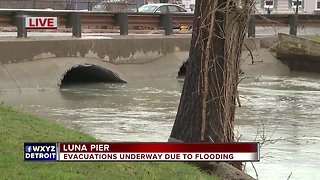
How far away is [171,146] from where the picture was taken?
5.46 metres

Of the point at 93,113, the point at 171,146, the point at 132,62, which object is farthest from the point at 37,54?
the point at 171,146

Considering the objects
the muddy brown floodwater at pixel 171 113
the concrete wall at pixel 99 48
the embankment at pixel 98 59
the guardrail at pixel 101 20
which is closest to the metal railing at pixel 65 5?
the guardrail at pixel 101 20

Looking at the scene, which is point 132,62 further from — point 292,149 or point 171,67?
point 292,149

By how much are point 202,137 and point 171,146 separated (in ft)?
8.20

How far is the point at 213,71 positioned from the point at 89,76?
14621 millimetres

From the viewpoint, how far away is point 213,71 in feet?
25.8

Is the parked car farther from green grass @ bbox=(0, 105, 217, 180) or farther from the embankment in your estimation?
green grass @ bbox=(0, 105, 217, 180)

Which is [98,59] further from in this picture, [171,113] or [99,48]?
[171,113]

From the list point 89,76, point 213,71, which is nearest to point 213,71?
point 213,71

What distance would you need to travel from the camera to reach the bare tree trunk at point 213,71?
7.61 metres

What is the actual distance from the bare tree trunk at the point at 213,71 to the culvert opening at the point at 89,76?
12266 mm

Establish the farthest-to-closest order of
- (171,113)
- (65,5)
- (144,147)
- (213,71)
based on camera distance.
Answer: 1. (65,5)
2. (171,113)
3. (213,71)
4. (144,147)

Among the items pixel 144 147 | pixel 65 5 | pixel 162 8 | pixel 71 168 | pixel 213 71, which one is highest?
pixel 162 8

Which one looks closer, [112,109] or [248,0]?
[248,0]
